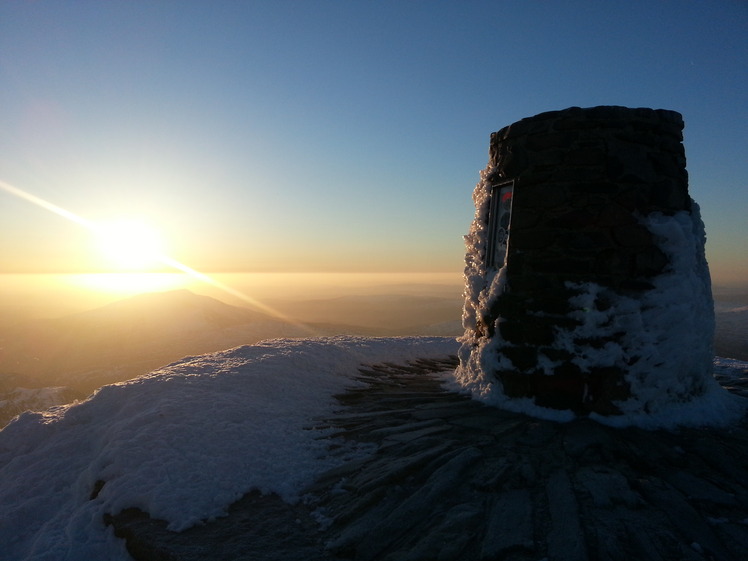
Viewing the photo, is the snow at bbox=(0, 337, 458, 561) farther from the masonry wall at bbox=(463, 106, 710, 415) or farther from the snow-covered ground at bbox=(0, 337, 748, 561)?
the masonry wall at bbox=(463, 106, 710, 415)

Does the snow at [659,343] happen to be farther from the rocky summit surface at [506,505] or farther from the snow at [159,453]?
the snow at [159,453]

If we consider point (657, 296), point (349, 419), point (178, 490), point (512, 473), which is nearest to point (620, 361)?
point (657, 296)

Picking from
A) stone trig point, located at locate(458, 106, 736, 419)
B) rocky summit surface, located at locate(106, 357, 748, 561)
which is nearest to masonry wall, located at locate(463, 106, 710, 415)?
stone trig point, located at locate(458, 106, 736, 419)

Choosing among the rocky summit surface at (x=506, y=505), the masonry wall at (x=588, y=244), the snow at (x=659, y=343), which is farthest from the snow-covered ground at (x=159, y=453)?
the snow at (x=659, y=343)

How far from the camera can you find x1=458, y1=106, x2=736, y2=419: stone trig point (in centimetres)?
446

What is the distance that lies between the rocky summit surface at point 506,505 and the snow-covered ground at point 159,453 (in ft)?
0.63

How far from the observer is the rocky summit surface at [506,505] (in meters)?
2.77

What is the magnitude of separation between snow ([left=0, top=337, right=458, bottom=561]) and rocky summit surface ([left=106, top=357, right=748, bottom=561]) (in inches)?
7.4

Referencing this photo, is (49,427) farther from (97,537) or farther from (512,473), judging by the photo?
(512,473)

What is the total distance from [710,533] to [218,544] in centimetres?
338

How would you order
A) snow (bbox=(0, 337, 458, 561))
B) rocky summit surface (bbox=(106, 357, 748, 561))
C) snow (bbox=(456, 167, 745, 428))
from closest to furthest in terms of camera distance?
rocky summit surface (bbox=(106, 357, 748, 561))
snow (bbox=(0, 337, 458, 561))
snow (bbox=(456, 167, 745, 428))

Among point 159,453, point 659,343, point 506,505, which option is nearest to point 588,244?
point 659,343

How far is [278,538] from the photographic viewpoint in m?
3.33

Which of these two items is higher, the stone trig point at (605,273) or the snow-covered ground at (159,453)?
the stone trig point at (605,273)
